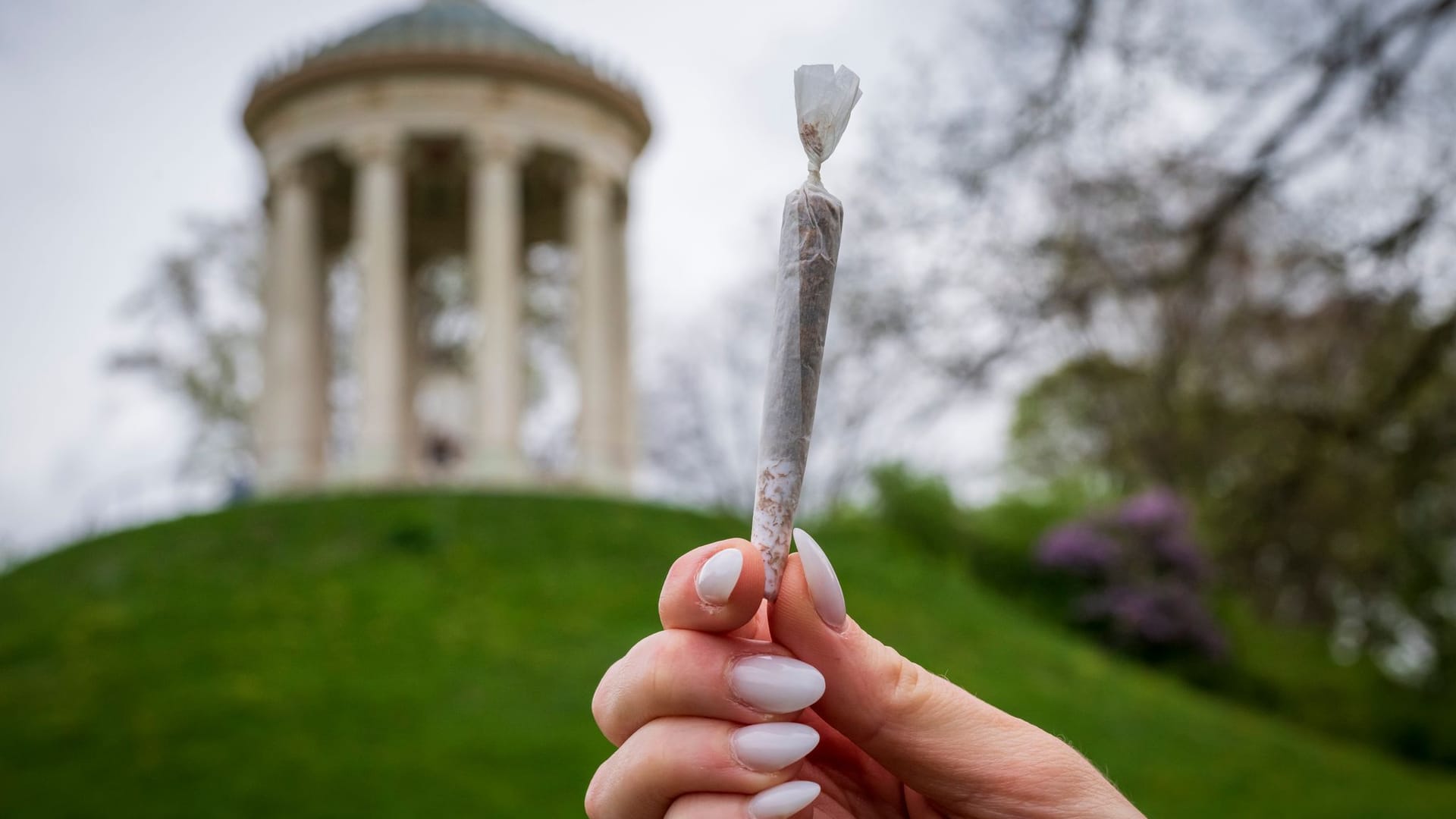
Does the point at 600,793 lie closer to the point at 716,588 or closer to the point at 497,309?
the point at 716,588

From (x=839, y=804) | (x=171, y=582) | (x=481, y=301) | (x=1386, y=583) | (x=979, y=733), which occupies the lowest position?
(x=1386, y=583)

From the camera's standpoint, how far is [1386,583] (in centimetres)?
2506

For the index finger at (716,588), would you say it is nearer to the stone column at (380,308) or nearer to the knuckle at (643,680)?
the knuckle at (643,680)

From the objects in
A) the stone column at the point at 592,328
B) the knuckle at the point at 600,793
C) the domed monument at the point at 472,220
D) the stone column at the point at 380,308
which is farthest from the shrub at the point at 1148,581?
the knuckle at the point at 600,793

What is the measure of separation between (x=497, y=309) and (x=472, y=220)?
323 centimetres

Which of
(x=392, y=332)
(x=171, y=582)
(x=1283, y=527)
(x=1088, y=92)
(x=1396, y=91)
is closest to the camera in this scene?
(x=1396, y=91)

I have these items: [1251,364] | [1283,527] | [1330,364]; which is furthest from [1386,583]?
[1283,527]

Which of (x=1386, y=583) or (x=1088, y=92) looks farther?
(x=1386, y=583)

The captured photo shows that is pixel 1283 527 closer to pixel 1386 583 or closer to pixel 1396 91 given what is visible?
pixel 1396 91

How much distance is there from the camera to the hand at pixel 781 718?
5.33 ft

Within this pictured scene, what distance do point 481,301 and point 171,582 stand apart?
369 inches

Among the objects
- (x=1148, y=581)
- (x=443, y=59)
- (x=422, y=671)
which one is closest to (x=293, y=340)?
(x=443, y=59)

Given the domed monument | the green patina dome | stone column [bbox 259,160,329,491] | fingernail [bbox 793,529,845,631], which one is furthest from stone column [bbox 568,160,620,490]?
fingernail [bbox 793,529,845,631]

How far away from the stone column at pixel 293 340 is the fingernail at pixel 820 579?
24.0 metres
